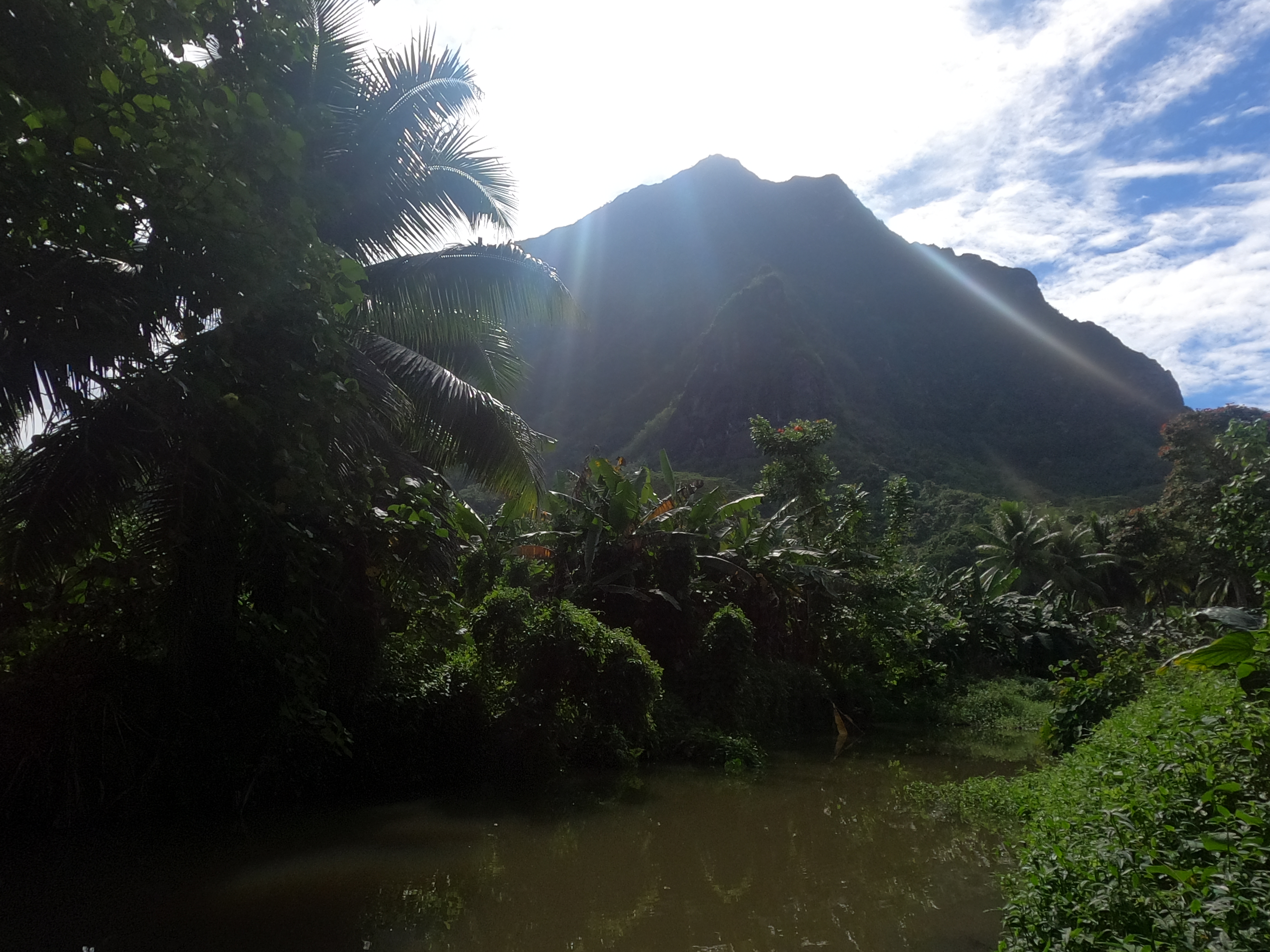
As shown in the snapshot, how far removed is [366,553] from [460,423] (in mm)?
2271

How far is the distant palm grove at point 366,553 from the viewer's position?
4.15 m

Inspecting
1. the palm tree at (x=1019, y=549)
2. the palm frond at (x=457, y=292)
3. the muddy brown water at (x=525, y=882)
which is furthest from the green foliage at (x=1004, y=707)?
the palm tree at (x=1019, y=549)

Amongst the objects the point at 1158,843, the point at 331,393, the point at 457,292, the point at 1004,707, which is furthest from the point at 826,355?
the point at 1158,843

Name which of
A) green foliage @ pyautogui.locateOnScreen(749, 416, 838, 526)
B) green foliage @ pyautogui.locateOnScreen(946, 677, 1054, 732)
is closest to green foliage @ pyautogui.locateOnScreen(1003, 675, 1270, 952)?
green foliage @ pyautogui.locateOnScreen(946, 677, 1054, 732)

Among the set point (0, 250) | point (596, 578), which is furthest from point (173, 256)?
point (596, 578)

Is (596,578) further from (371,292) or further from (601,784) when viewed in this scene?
(371,292)

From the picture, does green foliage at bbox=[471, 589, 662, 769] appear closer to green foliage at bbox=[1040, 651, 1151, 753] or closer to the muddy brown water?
the muddy brown water

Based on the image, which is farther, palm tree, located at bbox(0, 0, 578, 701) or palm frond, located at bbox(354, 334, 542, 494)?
palm frond, located at bbox(354, 334, 542, 494)

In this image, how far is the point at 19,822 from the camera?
635 cm

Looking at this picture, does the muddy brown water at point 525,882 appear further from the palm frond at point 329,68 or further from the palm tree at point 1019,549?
the palm tree at point 1019,549

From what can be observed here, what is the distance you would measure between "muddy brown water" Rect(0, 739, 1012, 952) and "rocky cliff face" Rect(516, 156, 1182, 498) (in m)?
35.2

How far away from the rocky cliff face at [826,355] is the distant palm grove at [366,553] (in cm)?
3018

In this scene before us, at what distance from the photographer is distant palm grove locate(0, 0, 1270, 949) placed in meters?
4.15

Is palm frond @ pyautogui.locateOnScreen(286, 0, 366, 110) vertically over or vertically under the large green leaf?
over
